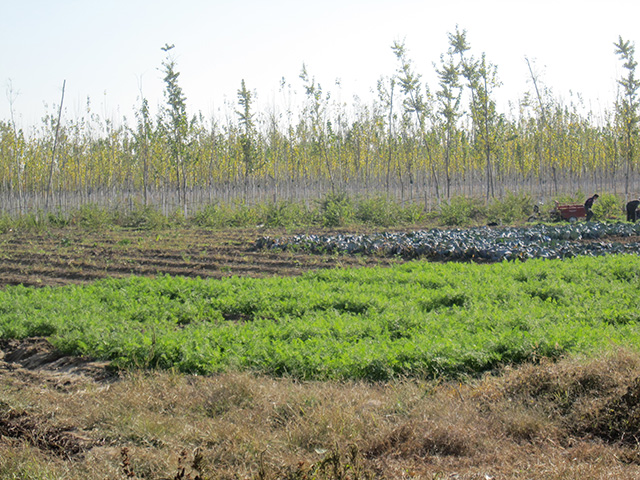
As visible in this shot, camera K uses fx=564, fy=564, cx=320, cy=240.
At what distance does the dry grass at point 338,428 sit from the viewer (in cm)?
371

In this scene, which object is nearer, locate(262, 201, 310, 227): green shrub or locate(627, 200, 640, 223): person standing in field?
locate(627, 200, 640, 223): person standing in field

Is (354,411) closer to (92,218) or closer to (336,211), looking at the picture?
(336,211)

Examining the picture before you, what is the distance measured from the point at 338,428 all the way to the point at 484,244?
10378 millimetres

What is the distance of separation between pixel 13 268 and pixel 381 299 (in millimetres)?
10068

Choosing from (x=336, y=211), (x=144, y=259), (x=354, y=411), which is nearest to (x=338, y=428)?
(x=354, y=411)

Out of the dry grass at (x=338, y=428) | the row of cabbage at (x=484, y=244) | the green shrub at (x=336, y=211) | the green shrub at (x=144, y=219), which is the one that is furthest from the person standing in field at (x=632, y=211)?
the dry grass at (x=338, y=428)

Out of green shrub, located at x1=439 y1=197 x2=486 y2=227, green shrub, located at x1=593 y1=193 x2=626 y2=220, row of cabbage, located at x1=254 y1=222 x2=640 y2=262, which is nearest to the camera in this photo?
row of cabbage, located at x1=254 y1=222 x2=640 y2=262

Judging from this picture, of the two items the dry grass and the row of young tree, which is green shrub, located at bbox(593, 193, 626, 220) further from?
the dry grass

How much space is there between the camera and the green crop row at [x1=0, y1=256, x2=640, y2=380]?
226 inches

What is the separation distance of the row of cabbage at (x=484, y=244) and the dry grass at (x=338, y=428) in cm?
832

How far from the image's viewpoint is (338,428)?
416cm

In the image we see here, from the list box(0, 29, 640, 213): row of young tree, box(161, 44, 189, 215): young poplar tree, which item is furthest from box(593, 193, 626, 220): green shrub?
box(161, 44, 189, 215): young poplar tree

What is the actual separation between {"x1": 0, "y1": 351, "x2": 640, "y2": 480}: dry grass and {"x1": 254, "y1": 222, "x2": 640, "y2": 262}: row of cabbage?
8321 mm

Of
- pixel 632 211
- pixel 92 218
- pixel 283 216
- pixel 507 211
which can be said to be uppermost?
pixel 92 218
